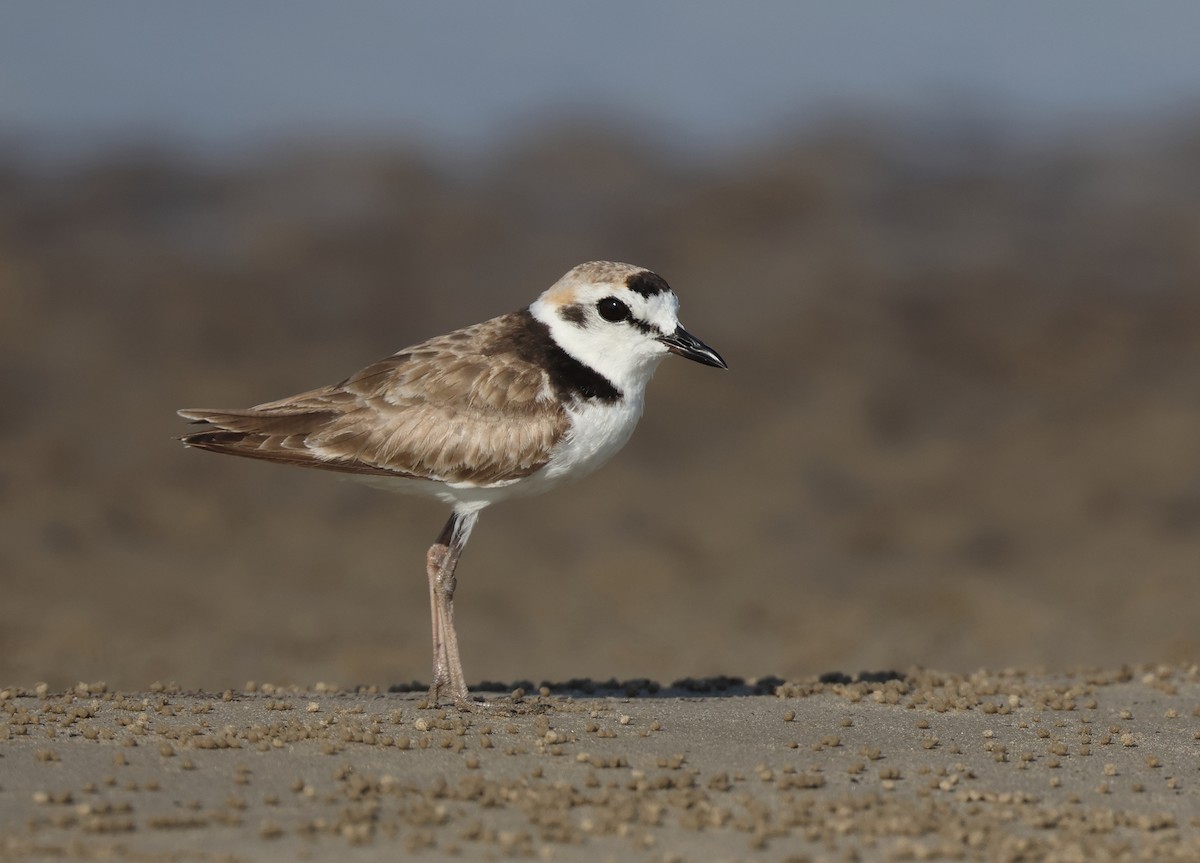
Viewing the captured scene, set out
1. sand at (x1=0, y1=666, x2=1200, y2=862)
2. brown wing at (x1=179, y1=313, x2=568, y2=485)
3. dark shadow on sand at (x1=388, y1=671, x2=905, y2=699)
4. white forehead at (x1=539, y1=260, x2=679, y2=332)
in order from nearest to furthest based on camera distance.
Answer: sand at (x1=0, y1=666, x2=1200, y2=862), brown wing at (x1=179, y1=313, x2=568, y2=485), white forehead at (x1=539, y1=260, x2=679, y2=332), dark shadow on sand at (x1=388, y1=671, x2=905, y2=699)

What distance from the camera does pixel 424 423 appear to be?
823 cm

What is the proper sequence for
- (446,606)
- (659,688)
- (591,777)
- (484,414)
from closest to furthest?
(591,777)
(484,414)
(446,606)
(659,688)

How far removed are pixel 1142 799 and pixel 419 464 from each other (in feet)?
13.9

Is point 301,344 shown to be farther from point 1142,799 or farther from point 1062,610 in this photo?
point 1142,799

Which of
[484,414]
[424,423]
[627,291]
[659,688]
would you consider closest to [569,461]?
[484,414]

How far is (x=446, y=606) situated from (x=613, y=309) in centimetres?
204

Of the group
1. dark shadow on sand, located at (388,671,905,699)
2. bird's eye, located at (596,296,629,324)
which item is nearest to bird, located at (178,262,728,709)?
bird's eye, located at (596,296,629,324)

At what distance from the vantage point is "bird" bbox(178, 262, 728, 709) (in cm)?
816

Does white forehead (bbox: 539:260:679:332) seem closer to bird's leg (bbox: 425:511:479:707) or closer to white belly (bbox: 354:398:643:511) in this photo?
white belly (bbox: 354:398:643:511)

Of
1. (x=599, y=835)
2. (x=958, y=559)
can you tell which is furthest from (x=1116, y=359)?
(x=599, y=835)

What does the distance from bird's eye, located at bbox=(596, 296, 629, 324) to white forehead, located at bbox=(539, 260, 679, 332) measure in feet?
0.08

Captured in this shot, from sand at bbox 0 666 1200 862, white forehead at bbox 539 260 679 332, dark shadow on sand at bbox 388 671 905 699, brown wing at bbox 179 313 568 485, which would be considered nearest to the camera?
sand at bbox 0 666 1200 862

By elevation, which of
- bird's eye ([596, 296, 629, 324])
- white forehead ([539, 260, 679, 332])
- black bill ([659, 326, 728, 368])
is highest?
white forehead ([539, 260, 679, 332])

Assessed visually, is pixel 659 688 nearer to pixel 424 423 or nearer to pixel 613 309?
pixel 424 423
